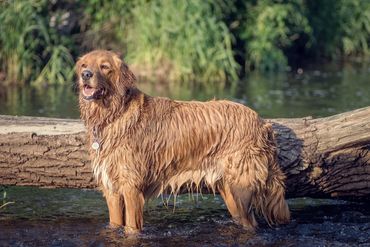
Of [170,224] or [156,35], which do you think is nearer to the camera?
[170,224]

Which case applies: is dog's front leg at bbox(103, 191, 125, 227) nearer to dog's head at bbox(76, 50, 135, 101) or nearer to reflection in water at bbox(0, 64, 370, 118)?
dog's head at bbox(76, 50, 135, 101)

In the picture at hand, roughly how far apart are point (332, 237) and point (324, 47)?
15887mm

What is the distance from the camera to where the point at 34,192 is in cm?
1030

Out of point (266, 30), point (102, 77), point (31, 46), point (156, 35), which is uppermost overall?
point (266, 30)

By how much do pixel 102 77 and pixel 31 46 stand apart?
1125 cm

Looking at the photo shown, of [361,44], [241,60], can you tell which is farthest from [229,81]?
[361,44]

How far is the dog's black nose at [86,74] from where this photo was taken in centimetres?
781

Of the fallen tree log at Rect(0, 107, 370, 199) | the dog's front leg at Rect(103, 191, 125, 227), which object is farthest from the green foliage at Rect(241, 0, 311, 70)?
the dog's front leg at Rect(103, 191, 125, 227)

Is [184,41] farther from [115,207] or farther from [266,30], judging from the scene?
[115,207]

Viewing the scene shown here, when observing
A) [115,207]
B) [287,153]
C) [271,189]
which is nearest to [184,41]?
[287,153]

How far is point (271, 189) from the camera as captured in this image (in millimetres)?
8453

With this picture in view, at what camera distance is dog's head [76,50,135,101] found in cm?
789

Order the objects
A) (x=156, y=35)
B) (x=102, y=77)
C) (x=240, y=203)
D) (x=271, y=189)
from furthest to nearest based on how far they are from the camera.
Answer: (x=156, y=35), (x=271, y=189), (x=240, y=203), (x=102, y=77)

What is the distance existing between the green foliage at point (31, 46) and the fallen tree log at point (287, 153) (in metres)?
9.76
